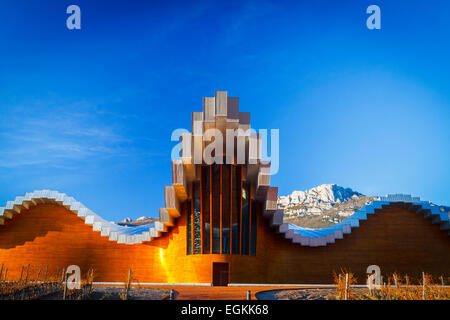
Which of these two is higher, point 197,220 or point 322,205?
point 322,205

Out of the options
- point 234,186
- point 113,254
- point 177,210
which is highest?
point 234,186

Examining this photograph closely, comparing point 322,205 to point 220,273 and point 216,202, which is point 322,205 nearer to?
point 220,273

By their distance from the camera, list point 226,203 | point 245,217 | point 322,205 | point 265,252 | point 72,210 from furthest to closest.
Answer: point 322,205, point 72,210, point 265,252, point 245,217, point 226,203

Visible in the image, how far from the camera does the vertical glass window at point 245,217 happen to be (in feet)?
65.8

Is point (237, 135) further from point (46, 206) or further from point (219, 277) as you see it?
point (46, 206)

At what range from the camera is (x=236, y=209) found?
786 inches

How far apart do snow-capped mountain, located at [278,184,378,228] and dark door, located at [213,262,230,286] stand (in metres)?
42.6

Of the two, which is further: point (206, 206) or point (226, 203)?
point (206, 206)

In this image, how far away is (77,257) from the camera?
68.5ft

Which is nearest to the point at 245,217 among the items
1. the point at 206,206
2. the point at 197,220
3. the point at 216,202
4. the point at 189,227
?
the point at 216,202

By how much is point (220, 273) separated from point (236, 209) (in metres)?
3.57
